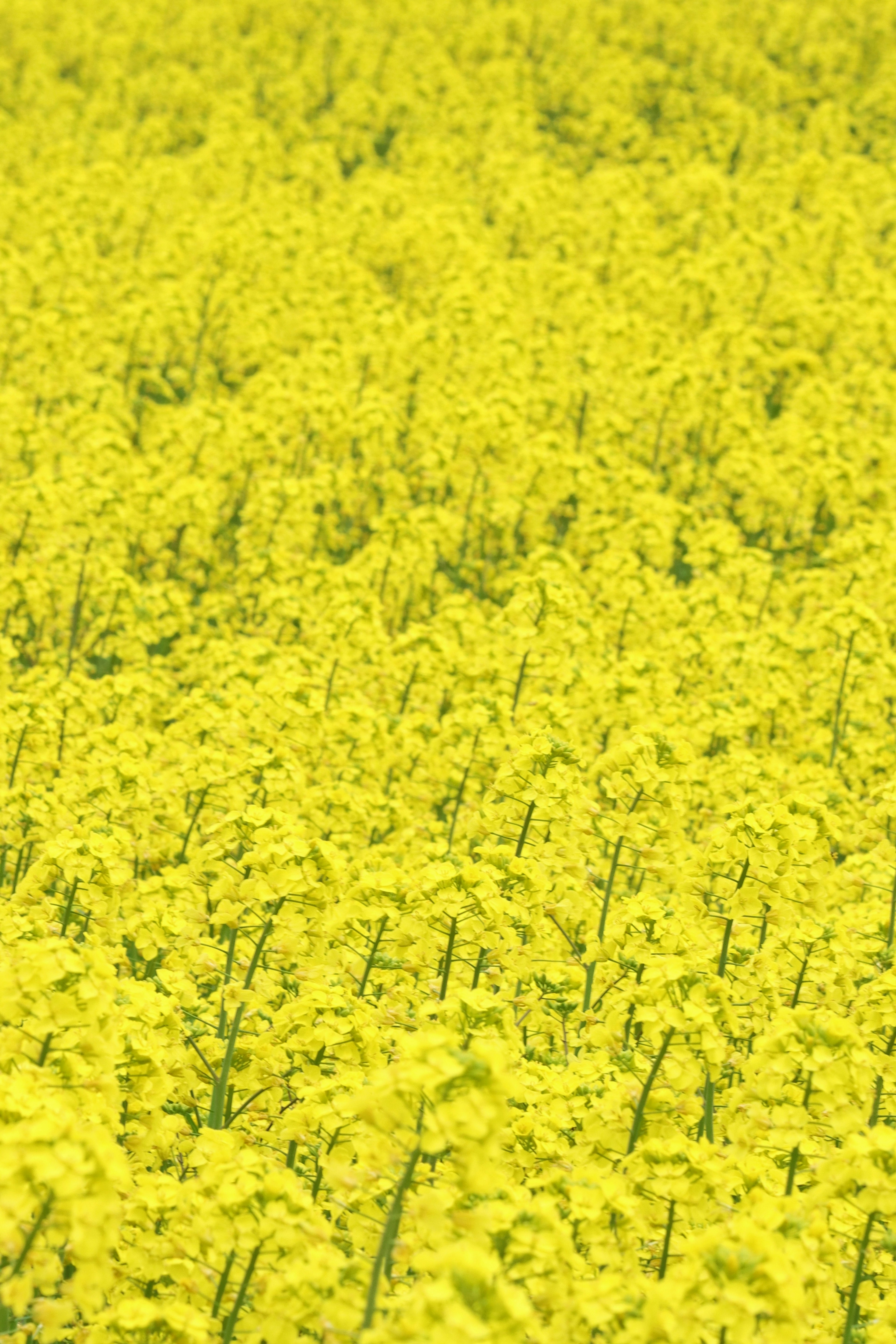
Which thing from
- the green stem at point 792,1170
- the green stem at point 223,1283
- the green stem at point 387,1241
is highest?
the green stem at point 387,1241

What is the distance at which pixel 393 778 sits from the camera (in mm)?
14039

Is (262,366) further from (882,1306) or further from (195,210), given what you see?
(882,1306)

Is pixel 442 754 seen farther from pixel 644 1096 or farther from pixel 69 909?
pixel 644 1096

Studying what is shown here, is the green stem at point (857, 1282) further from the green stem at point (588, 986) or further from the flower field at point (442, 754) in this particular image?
the green stem at point (588, 986)

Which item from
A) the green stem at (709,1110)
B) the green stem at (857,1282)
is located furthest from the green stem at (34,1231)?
the green stem at (709,1110)

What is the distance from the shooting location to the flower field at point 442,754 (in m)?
6.02

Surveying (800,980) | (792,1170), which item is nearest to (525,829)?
(800,980)

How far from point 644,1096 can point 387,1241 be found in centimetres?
210

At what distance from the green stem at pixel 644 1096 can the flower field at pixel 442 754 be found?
0.15 ft

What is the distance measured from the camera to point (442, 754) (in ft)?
44.6

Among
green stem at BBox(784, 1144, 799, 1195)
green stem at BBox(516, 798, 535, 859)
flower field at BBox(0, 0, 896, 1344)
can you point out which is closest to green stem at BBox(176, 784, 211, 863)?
flower field at BBox(0, 0, 896, 1344)

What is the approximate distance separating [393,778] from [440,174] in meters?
29.9

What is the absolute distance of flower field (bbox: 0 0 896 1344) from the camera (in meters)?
6.02

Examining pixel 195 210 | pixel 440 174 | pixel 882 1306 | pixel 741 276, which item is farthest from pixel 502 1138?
pixel 440 174
